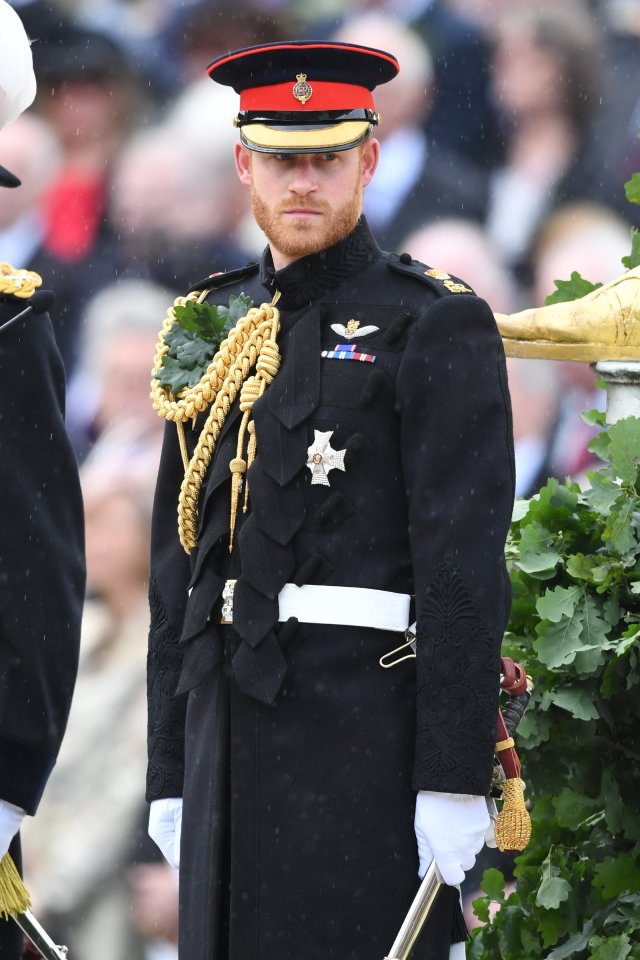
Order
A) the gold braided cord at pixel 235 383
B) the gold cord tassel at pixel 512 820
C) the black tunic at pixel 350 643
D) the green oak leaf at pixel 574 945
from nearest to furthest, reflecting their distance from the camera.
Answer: the black tunic at pixel 350 643
the gold cord tassel at pixel 512 820
the gold braided cord at pixel 235 383
the green oak leaf at pixel 574 945

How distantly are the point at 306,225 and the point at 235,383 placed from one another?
31cm

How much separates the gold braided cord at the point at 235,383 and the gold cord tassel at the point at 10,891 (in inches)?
27.1

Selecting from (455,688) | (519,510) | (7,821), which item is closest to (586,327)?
(519,510)

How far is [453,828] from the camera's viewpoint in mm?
2916

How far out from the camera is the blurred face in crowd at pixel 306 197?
3.13 m

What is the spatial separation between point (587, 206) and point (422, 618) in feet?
7.49

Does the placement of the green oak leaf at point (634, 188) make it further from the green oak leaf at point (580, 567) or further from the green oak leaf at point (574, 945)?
the green oak leaf at point (574, 945)

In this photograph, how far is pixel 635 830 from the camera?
3527 millimetres

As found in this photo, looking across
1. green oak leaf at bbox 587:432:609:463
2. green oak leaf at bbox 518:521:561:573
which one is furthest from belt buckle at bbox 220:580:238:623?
green oak leaf at bbox 587:432:609:463

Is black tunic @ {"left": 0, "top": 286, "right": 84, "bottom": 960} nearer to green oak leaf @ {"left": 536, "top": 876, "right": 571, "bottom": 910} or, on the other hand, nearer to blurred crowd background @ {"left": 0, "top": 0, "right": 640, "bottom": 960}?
green oak leaf @ {"left": 536, "top": 876, "right": 571, "bottom": 910}

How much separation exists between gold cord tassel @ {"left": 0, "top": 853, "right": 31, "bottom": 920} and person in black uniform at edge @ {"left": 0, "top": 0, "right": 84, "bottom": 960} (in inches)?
1.5

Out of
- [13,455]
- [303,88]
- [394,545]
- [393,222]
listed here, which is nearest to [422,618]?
[394,545]

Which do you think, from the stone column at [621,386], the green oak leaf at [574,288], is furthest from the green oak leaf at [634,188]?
the stone column at [621,386]

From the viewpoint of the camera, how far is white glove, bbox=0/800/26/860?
2824mm
